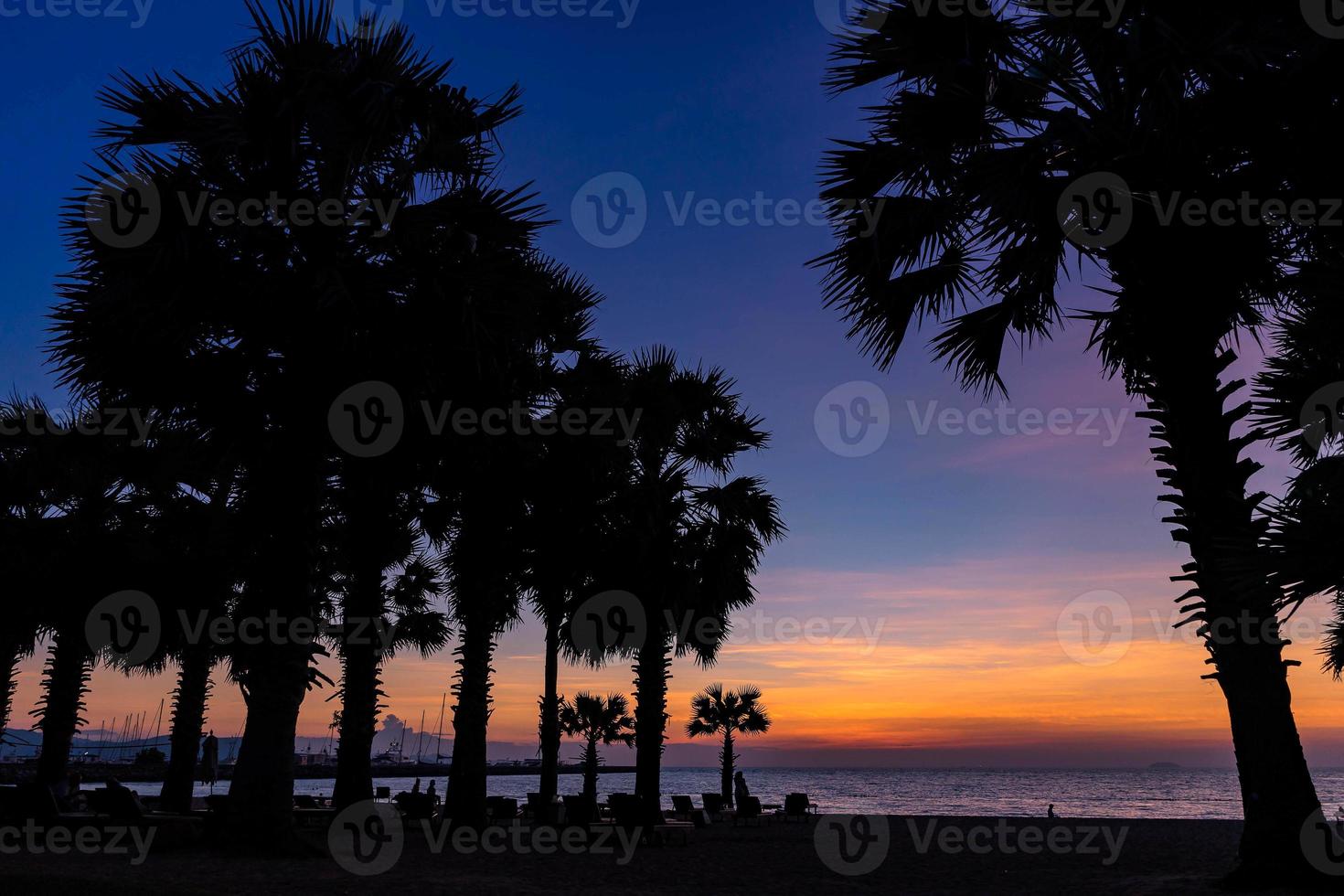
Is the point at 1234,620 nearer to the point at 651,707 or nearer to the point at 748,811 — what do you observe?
the point at 651,707

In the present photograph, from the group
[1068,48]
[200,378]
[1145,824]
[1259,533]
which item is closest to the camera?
[1259,533]

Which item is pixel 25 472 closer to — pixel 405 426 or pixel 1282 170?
pixel 405 426

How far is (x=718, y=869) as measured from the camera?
1541 centimetres

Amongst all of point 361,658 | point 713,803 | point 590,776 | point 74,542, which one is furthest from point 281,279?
point 713,803

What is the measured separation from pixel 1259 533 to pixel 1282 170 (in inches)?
239

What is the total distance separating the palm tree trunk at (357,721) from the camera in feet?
61.5

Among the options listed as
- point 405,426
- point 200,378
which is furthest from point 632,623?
point 200,378

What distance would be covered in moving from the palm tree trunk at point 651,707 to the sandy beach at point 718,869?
1.88 meters

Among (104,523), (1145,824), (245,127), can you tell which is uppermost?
(245,127)

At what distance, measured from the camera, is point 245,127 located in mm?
12602

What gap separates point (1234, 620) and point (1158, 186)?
5.02 meters

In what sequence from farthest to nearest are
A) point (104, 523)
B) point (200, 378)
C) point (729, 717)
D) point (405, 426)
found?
point (729, 717), point (104, 523), point (405, 426), point (200, 378)

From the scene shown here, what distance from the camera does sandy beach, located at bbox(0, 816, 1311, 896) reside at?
10.8 metres

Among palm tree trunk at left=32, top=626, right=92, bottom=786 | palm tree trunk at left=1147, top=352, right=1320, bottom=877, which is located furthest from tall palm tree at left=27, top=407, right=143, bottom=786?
palm tree trunk at left=1147, top=352, right=1320, bottom=877
